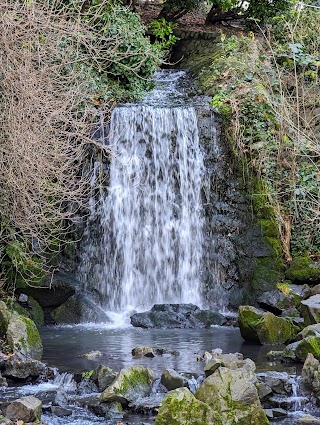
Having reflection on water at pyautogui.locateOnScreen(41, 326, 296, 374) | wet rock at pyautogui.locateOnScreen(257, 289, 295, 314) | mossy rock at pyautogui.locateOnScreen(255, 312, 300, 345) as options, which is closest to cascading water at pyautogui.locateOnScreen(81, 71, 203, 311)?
wet rock at pyautogui.locateOnScreen(257, 289, 295, 314)

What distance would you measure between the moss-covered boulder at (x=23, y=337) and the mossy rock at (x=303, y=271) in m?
5.67

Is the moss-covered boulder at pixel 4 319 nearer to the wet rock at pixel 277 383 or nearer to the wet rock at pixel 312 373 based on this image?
the wet rock at pixel 277 383

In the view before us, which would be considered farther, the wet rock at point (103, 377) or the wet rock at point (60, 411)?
the wet rock at point (103, 377)

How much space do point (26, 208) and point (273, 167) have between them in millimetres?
6321

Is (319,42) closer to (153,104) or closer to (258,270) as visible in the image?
(153,104)

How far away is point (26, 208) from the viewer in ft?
35.6

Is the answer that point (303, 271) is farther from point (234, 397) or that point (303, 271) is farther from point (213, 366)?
point (234, 397)

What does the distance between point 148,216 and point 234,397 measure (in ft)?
26.0

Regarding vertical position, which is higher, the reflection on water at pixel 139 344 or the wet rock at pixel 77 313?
the wet rock at pixel 77 313

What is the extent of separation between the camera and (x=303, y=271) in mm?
14242

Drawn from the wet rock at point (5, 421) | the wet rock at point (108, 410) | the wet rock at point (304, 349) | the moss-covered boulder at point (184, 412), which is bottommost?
the wet rock at point (108, 410)

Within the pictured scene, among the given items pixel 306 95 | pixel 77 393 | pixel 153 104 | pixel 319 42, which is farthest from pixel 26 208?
pixel 319 42

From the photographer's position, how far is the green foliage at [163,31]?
1823 cm

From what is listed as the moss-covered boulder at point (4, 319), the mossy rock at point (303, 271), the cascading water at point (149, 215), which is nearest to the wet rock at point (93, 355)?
the moss-covered boulder at point (4, 319)
